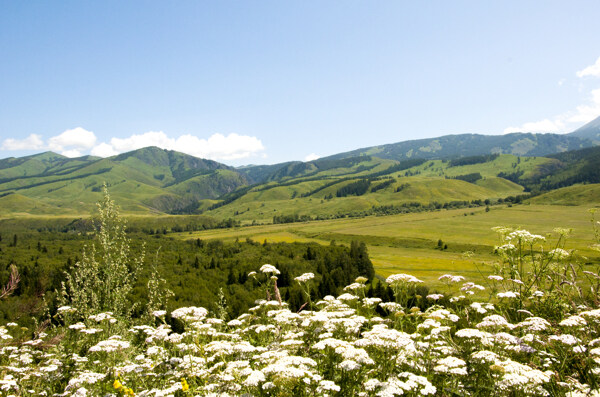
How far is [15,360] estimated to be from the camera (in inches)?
376

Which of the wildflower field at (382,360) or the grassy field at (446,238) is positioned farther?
the grassy field at (446,238)

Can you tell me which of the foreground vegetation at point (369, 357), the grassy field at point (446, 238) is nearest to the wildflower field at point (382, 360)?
the foreground vegetation at point (369, 357)

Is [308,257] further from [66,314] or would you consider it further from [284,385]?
[284,385]

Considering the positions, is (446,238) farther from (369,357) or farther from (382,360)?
(369,357)

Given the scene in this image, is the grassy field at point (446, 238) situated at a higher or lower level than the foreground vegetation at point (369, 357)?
lower

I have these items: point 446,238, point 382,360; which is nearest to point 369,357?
point 382,360

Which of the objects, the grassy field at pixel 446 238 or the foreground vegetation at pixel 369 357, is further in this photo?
the grassy field at pixel 446 238

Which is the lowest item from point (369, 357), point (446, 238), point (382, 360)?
point (446, 238)

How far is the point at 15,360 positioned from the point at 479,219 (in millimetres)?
189873

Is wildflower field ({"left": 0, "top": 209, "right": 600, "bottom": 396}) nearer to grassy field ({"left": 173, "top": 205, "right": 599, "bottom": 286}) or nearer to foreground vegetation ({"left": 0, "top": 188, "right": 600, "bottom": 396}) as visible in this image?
foreground vegetation ({"left": 0, "top": 188, "right": 600, "bottom": 396})

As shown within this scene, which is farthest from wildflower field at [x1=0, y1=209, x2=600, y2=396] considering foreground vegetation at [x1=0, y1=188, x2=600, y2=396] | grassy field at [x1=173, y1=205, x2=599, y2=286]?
grassy field at [x1=173, y1=205, x2=599, y2=286]

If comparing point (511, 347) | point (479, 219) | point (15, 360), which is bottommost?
point (479, 219)

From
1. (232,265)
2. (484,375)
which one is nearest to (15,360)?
(484,375)

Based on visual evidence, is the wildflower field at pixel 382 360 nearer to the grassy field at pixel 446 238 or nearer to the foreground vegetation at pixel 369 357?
the foreground vegetation at pixel 369 357
